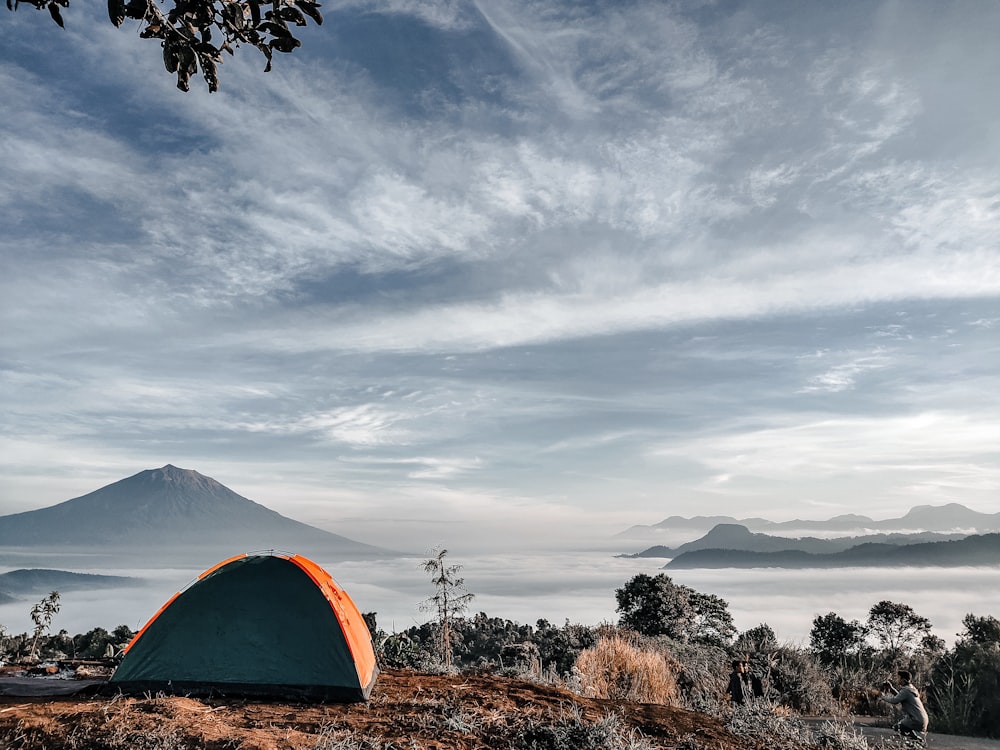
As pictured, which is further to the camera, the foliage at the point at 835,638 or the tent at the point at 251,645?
the foliage at the point at 835,638

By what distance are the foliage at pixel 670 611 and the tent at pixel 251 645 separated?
13509 mm

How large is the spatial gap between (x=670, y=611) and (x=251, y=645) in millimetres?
15858

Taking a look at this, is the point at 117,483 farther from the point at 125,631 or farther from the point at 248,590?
the point at 248,590

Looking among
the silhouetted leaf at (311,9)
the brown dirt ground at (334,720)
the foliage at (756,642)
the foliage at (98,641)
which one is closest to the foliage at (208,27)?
the silhouetted leaf at (311,9)

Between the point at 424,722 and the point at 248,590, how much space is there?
3.48 m

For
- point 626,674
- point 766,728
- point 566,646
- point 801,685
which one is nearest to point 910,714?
point 766,728

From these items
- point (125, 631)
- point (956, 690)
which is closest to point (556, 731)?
point (956, 690)

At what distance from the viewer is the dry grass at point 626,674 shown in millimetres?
11844

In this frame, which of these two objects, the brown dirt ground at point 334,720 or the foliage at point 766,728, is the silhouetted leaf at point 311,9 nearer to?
the brown dirt ground at point 334,720

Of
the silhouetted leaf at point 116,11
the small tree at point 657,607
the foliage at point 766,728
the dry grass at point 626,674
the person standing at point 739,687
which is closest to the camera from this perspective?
the silhouetted leaf at point 116,11

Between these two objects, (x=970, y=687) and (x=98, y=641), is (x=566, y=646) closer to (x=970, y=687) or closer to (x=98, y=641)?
(x=970, y=687)

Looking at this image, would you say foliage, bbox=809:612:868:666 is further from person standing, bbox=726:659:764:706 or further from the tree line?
person standing, bbox=726:659:764:706

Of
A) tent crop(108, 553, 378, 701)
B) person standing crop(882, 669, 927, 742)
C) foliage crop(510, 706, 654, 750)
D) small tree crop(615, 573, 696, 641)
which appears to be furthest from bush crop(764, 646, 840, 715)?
tent crop(108, 553, 378, 701)

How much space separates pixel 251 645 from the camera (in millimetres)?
8953
